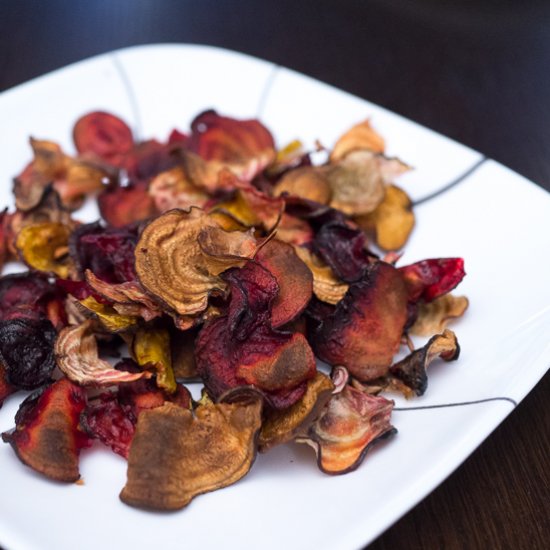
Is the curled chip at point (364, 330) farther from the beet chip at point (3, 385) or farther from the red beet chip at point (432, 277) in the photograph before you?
the beet chip at point (3, 385)

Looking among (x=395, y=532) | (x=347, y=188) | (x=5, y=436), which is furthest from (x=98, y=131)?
(x=395, y=532)

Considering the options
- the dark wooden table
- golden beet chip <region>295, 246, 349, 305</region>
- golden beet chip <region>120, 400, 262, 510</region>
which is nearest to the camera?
golden beet chip <region>120, 400, 262, 510</region>

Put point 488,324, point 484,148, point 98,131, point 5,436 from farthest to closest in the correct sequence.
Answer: point 484,148, point 98,131, point 488,324, point 5,436

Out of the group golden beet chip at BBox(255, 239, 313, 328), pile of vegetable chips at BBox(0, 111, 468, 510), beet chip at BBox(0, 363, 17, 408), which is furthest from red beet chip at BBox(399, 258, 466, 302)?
beet chip at BBox(0, 363, 17, 408)

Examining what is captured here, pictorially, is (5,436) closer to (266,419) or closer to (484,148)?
(266,419)

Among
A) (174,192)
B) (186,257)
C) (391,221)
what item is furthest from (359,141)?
(186,257)

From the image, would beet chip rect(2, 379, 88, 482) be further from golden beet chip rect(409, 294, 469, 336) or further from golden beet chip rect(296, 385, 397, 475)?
golden beet chip rect(409, 294, 469, 336)
